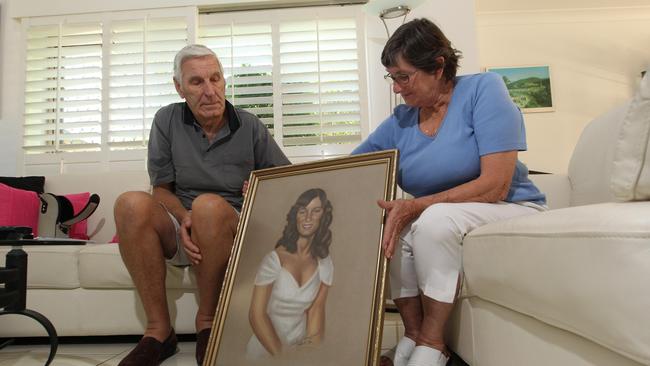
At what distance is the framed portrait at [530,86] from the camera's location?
466 cm

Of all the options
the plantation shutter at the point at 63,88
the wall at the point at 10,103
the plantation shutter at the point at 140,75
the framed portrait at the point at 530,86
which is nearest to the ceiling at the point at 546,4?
the framed portrait at the point at 530,86

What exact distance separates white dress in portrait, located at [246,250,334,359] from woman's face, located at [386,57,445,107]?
0.54 metres

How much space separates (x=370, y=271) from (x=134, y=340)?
125cm

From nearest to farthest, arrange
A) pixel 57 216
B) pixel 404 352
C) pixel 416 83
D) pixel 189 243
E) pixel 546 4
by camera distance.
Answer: pixel 404 352 → pixel 416 83 → pixel 189 243 → pixel 57 216 → pixel 546 4

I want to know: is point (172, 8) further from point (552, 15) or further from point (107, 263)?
point (552, 15)

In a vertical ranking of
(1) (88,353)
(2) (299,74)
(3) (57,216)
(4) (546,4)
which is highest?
(4) (546,4)

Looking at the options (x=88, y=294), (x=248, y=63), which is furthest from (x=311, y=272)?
(x=248, y=63)

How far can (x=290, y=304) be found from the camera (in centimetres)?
115

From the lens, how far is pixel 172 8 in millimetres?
3260

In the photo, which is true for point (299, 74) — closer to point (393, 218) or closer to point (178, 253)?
point (178, 253)

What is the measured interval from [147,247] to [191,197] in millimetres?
281

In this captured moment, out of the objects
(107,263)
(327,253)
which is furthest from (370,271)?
(107,263)

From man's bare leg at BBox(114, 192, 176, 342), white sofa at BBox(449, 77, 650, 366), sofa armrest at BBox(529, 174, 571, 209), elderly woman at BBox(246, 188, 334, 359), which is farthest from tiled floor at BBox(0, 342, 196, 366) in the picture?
sofa armrest at BBox(529, 174, 571, 209)

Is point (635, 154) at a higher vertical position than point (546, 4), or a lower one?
lower
